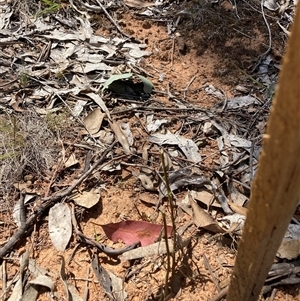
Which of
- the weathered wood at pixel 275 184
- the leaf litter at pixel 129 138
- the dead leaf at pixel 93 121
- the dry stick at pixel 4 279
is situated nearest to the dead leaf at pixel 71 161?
the leaf litter at pixel 129 138

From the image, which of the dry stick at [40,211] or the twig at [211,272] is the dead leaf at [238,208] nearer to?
the twig at [211,272]

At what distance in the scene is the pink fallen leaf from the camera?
77.8 inches

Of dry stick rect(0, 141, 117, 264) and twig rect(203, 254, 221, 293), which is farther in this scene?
dry stick rect(0, 141, 117, 264)

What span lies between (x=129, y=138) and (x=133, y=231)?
1.70ft

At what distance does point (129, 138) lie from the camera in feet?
7.73

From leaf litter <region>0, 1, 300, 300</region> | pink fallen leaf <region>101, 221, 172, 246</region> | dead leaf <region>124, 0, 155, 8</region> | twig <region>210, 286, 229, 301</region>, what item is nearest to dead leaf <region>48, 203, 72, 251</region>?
leaf litter <region>0, 1, 300, 300</region>

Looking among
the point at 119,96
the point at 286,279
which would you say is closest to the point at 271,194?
the point at 286,279

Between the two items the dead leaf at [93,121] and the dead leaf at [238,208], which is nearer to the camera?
the dead leaf at [238,208]

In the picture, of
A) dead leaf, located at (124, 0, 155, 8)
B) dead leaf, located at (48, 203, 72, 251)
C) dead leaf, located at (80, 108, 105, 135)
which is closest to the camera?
dead leaf, located at (48, 203, 72, 251)

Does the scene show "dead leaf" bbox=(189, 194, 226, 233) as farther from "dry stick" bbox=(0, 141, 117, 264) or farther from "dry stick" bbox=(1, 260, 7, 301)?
"dry stick" bbox=(1, 260, 7, 301)

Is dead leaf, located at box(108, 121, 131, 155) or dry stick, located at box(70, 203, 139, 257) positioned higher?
dead leaf, located at box(108, 121, 131, 155)

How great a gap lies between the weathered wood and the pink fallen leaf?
63cm

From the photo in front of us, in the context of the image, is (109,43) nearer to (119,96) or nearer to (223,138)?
(119,96)

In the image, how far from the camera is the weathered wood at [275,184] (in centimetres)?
87
